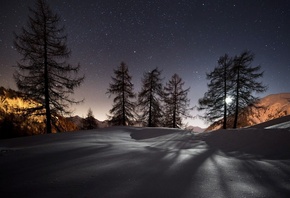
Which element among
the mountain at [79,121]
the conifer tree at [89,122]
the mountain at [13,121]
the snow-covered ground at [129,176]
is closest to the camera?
the snow-covered ground at [129,176]

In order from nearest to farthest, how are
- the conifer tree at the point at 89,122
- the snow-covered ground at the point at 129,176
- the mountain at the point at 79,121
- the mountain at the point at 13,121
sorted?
the snow-covered ground at the point at 129,176 < the mountain at the point at 79,121 < the mountain at the point at 13,121 < the conifer tree at the point at 89,122

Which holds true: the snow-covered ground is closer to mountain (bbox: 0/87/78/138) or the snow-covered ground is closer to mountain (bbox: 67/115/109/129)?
mountain (bbox: 67/115/109/129)

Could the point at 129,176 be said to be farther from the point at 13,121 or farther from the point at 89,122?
the point at 89,122

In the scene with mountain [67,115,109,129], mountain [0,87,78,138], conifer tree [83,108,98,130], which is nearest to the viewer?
mountain [67,115,109,129]

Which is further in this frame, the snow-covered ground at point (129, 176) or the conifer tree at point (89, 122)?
the conifer tree at point (89, 122)

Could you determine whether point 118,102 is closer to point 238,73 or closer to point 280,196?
point 238,73

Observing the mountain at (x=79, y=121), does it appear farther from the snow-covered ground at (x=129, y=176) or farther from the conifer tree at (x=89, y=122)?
the snow-covered ground at (x=129, y=176)

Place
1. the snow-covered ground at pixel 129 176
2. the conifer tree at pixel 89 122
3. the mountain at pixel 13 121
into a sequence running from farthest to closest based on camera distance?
the conifer tree at pixel 89 122, the mountain at pixel 13 121, the snow-covered ground at pixel 129 176

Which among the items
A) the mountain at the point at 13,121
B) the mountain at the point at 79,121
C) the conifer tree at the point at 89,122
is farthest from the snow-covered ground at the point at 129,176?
the conifer tree at the point at 89,122

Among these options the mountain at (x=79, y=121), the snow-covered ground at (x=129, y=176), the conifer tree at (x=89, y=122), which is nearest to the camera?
the snow-covered ground at (x=129, y=176)

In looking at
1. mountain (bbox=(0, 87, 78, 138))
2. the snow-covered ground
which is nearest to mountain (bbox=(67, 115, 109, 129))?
mountain (bbox=(0, 87, 78, 138))

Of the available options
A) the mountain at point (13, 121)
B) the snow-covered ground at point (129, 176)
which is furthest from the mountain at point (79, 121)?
the snow-covered ground at point (129, 176)

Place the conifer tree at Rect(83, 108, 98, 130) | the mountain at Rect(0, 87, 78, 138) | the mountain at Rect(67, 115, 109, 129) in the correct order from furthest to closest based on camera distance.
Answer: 1. the conifer tree at Rect(83, 108, 98, 130)
2. the mountain at Rect(0, 87, 78, 138)
3. the mountain at Rect(67, 115, 109, 129)

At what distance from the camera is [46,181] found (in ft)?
8.20
